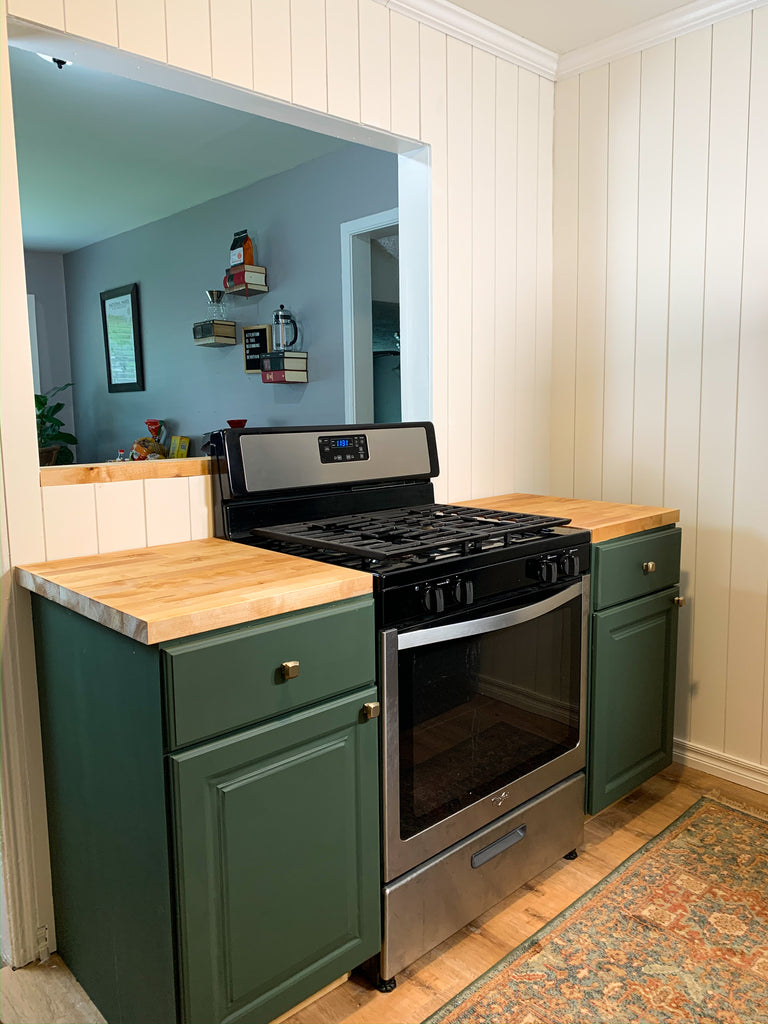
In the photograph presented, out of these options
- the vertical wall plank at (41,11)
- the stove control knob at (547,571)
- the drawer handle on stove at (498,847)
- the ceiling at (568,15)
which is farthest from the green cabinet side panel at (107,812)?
the ceiling at (568,15)

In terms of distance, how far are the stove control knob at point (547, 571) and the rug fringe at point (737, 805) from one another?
1.07 meters

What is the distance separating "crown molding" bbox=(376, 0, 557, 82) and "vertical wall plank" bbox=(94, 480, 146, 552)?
1511 millimetres

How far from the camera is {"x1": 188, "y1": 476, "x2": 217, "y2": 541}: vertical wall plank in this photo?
75.1 inches

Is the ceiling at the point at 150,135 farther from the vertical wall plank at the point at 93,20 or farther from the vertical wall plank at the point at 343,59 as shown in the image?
the vertical wall plank at the point at 93,20

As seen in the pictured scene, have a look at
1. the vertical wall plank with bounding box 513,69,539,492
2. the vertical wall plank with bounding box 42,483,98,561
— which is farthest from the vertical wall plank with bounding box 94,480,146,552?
A: the vertical wall plank with bounding box 513,69,539,492

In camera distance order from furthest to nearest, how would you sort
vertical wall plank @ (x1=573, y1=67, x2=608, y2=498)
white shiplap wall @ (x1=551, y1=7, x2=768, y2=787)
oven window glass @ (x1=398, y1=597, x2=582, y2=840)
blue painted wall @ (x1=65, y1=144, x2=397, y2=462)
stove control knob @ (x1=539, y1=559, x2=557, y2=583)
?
1. blue painted wall @ (x1=65, y1=144, x2=397, y2=462)
2. vertical wall plank @ (x1=573, y1=67, x2=608, y2=498)
3. white shiplap wall @ (x1=551, y1=7, x2=768, y2=787)
4. stove control knob @ (x1=539, y1=559, x2=557, y2=583)
5. oven window glass @ (x1=398, y1=597, x2=582, y2=840)

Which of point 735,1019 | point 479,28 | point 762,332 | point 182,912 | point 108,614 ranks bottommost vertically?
point 735,1019

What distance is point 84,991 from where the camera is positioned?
1.62m

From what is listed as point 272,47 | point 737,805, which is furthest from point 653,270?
point 737,805

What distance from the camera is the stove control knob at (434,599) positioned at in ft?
5.16

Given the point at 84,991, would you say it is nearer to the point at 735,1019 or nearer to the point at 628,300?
the point at 735,1019

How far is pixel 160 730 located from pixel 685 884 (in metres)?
1.47

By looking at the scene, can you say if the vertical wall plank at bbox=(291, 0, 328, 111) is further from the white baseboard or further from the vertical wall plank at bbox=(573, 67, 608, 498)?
the white baseboard

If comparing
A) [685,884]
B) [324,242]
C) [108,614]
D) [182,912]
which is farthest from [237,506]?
[324,242]
